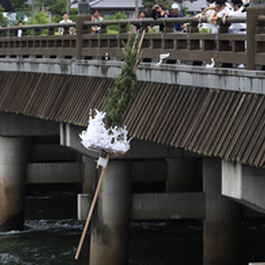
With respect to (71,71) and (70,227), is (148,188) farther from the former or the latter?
(71,71)

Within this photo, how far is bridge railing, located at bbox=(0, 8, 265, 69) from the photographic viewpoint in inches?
531

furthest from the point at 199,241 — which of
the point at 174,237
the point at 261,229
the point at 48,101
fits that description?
the point at 48,101

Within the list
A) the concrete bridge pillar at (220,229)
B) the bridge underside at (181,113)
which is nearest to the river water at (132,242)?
the concrete bridge pillar at (220,229)

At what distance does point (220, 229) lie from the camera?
1978 centimetres

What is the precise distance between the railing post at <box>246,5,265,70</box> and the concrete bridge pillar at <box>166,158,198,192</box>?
1241 cm

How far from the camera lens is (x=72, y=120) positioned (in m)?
19.0

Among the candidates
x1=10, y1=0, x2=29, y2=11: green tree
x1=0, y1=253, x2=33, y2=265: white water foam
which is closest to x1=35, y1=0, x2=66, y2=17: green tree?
x1=10, y1=0, x2=29, y2=11: green tree

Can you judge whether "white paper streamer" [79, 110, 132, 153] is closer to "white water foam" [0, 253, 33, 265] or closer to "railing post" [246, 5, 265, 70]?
"railing post" [246, 5, 265, 70]

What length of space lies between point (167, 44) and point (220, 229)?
15.8 ft

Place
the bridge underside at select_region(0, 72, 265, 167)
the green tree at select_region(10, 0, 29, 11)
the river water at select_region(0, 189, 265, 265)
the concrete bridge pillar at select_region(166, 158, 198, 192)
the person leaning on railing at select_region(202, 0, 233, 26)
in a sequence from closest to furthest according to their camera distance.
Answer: the bridge underside at select_region(0, 72, 265, 167), the person leaning on railing at select_region(202, 0, 233, 26), the river water at select_region(0, 189, 265, 265), the concrete bridge pillar at select_region(166, 158, 198, 192), the green tree at select_region(10, 0, 29, 11)

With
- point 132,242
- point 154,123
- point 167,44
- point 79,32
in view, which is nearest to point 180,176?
point 132,242

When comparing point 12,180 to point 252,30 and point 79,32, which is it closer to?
point 79,32

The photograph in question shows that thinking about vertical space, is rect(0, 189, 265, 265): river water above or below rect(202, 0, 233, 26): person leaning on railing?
below

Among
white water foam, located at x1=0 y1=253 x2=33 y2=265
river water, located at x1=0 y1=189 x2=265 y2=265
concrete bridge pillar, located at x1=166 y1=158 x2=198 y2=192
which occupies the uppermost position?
concrete bridge pillar, located at x1=166 y1=158 x2=198 y2=192
